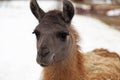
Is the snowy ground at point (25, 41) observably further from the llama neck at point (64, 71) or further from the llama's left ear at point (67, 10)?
the llama's left ear at point (67, 10)

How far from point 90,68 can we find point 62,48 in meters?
1.41

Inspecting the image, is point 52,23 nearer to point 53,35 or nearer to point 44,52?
point 53,35

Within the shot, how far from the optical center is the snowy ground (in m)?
8.91

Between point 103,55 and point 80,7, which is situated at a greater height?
point 103,55

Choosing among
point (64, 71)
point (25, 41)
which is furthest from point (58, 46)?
point (25, 41)

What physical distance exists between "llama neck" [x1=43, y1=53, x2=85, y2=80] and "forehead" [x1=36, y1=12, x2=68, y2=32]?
18.8 inches

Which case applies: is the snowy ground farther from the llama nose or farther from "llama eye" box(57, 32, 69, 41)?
the llama nose

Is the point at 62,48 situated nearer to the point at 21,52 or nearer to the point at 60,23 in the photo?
the point at 60,23

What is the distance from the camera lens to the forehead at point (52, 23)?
5168 millimetres

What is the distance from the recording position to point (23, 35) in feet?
43.1

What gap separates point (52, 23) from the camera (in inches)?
205

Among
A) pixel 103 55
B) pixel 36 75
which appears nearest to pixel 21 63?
pixel 36 75

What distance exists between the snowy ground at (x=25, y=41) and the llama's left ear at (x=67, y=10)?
69cm

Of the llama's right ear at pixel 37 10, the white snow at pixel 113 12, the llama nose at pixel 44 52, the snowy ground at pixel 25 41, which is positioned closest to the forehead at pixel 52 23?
the llama's right ear at pixel 37 10
